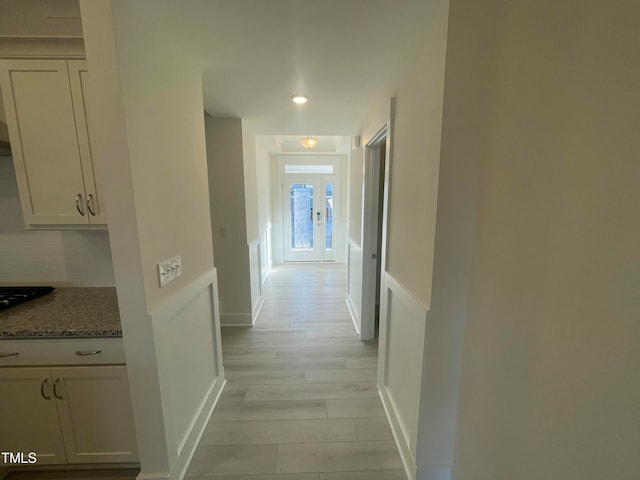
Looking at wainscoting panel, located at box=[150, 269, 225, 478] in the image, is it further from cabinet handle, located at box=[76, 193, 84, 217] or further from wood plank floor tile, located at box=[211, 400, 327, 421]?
cabinet handle, located at box=[76, 193, 84, 217]

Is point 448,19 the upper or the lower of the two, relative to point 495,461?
upper

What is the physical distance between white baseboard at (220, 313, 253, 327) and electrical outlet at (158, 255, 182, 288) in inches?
71.0

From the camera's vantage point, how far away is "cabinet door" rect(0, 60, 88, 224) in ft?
4.21

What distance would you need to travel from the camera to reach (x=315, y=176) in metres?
5.73

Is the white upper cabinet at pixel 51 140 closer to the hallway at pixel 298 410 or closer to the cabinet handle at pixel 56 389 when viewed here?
the cabinet handle at pixel 56 389

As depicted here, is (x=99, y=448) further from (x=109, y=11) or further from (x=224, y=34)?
(x=224, y=34)

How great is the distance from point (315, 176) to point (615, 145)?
17.5ft

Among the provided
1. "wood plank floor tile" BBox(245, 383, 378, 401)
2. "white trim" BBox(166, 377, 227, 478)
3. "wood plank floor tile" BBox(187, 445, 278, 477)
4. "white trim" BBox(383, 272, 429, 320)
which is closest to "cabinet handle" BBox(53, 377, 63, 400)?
"white trim" BBox(166, 377, 227, 478)

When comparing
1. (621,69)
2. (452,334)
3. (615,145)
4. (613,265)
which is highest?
(621,69)

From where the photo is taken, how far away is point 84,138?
1.34 m

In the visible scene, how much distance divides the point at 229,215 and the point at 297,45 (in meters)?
1.92

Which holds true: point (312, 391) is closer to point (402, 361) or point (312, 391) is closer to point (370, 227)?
point (402, 361)

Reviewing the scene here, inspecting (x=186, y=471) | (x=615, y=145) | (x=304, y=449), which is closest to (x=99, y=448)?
(x=186, y=471)

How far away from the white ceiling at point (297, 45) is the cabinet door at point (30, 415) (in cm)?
187
